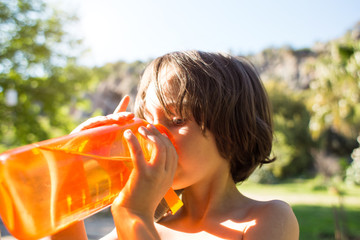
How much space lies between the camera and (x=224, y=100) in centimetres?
125

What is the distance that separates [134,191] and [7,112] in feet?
37.2

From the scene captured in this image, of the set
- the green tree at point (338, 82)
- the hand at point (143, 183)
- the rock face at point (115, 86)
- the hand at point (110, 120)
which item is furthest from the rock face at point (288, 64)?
the hand at point (143, 183)

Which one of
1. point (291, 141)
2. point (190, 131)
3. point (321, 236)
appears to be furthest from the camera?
point (291, 141)

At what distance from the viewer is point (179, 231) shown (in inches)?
51.9

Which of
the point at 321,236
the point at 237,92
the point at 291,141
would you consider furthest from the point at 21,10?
the point at 291,141

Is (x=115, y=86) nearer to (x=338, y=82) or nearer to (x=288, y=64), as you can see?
(x=338, y=82)

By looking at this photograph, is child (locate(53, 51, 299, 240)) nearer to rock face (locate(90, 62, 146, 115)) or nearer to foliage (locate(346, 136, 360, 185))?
foliage (locate(346, 136, 360, 185))

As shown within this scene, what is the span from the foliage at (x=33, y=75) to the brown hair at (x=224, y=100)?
34.1ft

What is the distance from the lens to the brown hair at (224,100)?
1203 mm

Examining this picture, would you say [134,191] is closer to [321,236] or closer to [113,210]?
[113,210]

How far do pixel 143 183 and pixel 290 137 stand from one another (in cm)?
2138

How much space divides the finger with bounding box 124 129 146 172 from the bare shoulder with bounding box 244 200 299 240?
0.44 m

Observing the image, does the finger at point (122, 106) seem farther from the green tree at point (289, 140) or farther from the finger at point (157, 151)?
the green tree at point (289, 140)

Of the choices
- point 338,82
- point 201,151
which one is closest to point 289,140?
point 338,82
